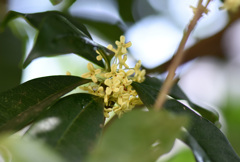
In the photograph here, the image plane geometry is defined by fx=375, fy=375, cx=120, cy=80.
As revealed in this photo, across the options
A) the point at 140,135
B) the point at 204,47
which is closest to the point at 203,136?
the point at 140,135

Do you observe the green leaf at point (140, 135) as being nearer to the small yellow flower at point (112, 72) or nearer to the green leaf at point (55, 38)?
the green leaf at point (55, 38)

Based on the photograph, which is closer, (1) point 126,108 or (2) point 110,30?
(1) point 126,108

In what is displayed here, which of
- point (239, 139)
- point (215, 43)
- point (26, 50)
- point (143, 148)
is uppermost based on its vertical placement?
point (143, 148)

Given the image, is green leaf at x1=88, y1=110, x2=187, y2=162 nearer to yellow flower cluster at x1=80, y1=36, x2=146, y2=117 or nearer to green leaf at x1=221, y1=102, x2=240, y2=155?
yellow flower cluster at x1=80, y1=36, x2=146, y2=117

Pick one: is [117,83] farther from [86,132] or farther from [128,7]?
[128,7]

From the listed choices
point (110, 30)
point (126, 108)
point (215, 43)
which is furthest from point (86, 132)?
point (215, 43)

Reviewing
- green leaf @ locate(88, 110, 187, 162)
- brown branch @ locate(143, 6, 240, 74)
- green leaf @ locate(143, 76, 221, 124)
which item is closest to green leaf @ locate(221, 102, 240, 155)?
brown branch @ locate(143, 6, 240, 74)

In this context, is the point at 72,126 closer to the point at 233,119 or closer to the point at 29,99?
the point at 29,99
